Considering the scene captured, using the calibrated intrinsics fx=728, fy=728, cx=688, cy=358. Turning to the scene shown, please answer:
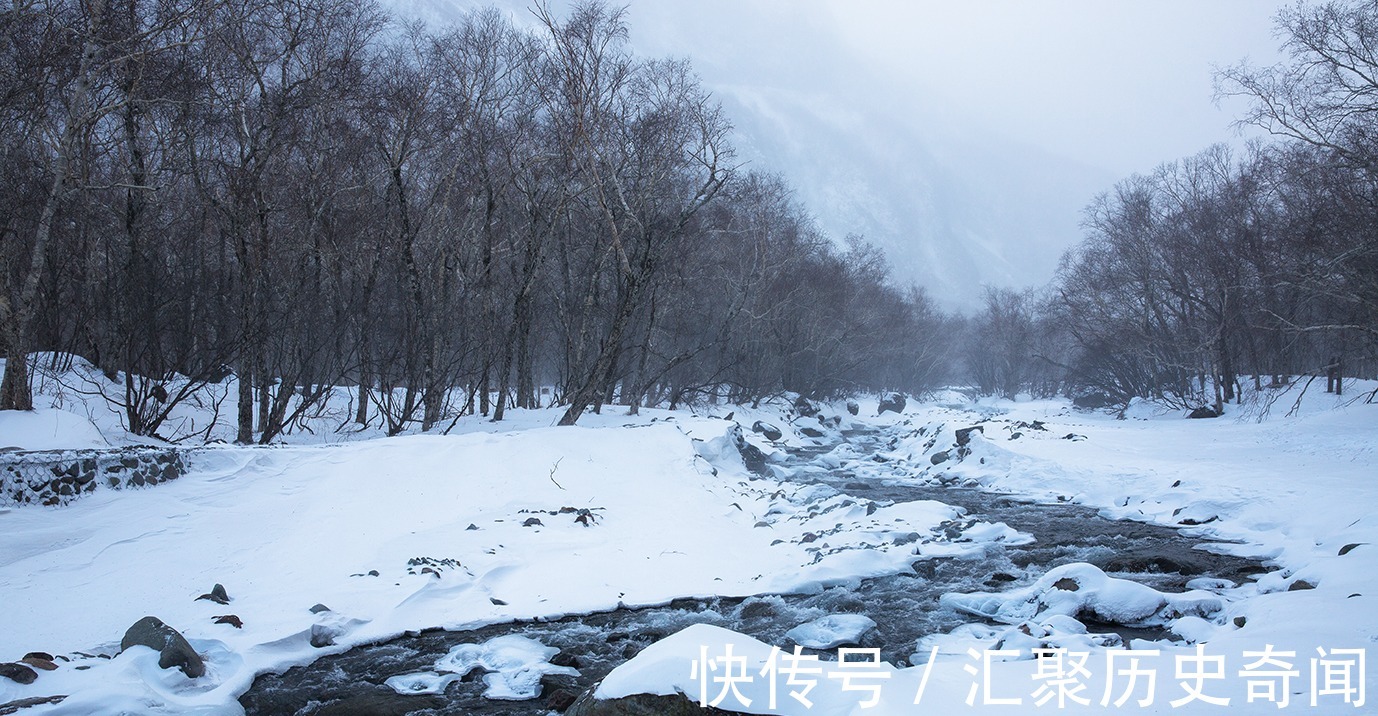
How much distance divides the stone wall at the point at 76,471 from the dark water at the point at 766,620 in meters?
3.71

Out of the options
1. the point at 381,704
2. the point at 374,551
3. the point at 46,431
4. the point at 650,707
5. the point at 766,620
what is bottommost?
the point at 766,620

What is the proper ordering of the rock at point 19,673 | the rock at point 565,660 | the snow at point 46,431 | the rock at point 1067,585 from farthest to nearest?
the snow at point 46,431, the rock at point 1067,585, the rock at point 565,660, the rock at point 19,673

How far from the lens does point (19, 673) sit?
13.6 ft

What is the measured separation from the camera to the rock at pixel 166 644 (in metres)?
4.74

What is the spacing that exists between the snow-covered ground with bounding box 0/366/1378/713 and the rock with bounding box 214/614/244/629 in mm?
46

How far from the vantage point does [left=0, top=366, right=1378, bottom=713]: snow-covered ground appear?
13.6 feet

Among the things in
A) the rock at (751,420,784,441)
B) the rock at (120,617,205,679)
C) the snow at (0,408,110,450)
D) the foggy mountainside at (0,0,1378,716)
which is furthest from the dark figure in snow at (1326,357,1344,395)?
the snow at (0,408,110,450)

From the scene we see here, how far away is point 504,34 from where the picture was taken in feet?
→ 60.6

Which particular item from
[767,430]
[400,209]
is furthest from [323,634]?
[767,430]

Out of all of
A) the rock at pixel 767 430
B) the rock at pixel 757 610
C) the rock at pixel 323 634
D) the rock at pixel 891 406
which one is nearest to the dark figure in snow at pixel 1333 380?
the rock at pixel 767 430

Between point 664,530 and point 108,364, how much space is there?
34.1 ft

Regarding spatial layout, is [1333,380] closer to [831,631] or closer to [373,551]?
[831,631]

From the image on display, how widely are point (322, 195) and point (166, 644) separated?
13300mm

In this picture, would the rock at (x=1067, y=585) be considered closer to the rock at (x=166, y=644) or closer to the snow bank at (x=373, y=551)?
the snow bank at (x=373, y=551)
